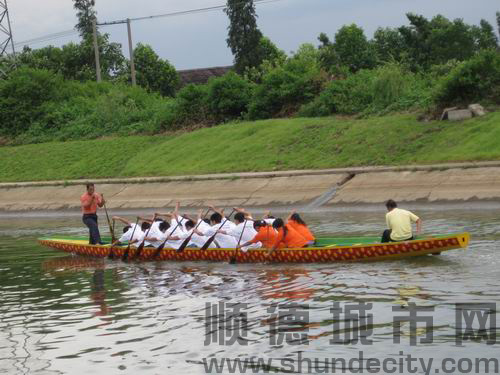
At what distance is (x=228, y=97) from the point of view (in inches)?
1700

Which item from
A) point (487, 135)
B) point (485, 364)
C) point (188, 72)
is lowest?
point (485, 364)

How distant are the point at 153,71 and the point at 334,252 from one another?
5748 centimetres

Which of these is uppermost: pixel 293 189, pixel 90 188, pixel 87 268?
pixel 90 188

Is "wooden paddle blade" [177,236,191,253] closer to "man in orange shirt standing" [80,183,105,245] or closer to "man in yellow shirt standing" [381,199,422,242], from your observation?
"man in orange shirt standing" [80,183,105,245]

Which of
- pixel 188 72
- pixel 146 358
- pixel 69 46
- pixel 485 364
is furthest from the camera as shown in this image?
pixel 188 72

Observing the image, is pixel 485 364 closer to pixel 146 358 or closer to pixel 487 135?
pixel 146 358

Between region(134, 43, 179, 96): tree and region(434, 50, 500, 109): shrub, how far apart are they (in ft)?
136

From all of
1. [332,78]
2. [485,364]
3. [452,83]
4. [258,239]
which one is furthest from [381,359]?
[332,78]

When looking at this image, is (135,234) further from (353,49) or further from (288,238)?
(353,49)

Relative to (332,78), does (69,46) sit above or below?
above

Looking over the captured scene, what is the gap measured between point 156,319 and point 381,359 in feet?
14.7

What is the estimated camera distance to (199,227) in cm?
2045

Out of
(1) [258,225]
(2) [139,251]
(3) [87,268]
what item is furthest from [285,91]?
(1) [258,225]

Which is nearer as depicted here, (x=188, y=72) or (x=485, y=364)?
(x=485, y=364)
